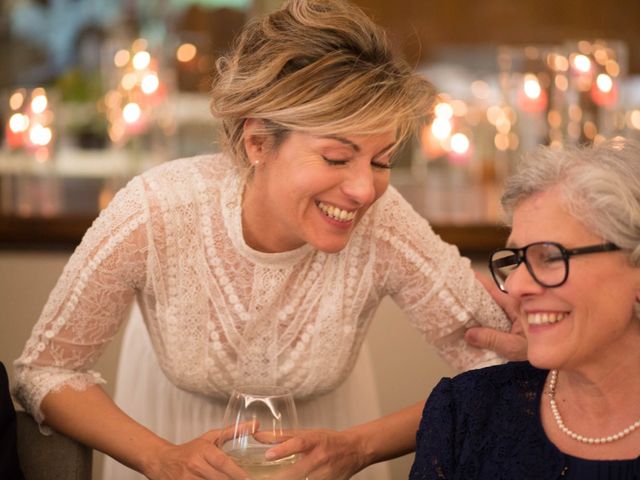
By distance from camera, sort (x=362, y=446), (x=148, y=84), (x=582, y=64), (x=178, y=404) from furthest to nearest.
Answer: (x=148, y=84)
(x=582, y=64)
(x=178, y=404)
(x=362, y=446)

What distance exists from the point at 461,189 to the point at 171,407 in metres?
2.97

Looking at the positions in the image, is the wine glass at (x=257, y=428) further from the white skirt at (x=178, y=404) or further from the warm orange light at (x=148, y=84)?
the warm orange light at (x=148, y=84)

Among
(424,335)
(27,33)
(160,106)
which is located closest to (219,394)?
(424,335)

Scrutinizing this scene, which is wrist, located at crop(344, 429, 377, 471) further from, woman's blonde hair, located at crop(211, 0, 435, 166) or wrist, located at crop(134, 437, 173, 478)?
woman's blonde hair, located at crop(211, 0, 435, 166)

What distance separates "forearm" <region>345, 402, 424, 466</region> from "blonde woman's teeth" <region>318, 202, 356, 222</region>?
0.43 meters

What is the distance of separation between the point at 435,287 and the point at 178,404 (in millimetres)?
698

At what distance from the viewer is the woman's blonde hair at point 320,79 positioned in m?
2.00

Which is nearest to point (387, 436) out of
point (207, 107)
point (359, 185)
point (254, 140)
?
point (359, 185)

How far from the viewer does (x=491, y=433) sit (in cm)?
184

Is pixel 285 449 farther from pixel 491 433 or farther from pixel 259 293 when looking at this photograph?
pixel 259 293

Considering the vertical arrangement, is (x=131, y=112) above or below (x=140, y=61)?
below

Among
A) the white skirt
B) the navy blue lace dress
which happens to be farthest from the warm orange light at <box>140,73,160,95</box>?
the navy blue lace dress

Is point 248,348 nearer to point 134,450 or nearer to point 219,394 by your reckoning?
point 219,394

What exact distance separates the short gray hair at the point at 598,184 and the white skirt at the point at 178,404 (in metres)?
0.88
